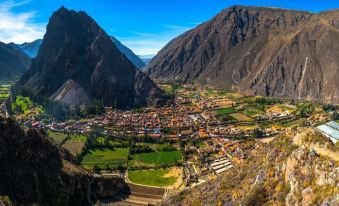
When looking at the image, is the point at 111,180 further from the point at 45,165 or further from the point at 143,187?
the point at 45,165

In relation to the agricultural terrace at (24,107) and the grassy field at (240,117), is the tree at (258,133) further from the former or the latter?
the agricultural terrace at (24,107)

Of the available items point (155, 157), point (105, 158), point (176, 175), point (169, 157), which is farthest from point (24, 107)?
point (176, 175)

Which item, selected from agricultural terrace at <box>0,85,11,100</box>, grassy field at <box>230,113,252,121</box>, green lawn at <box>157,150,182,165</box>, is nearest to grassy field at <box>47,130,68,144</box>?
green lawn at <box>157,150,182,165</box>

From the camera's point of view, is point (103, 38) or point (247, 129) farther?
point (103, 38)

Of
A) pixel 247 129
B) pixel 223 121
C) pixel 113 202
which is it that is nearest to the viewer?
pixel 113 202

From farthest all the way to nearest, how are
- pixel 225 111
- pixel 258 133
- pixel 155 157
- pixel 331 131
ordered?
1. pixel 225 111
2. pixel 258 133
3. pixel 155 157
4. pixel 331 131

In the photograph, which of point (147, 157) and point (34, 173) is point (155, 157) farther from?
point (34, 173)

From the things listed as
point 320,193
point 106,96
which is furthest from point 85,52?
point 320,193

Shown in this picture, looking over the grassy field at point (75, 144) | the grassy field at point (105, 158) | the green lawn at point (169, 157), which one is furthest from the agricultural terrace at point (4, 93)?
the green lawn at point (169, 157)
